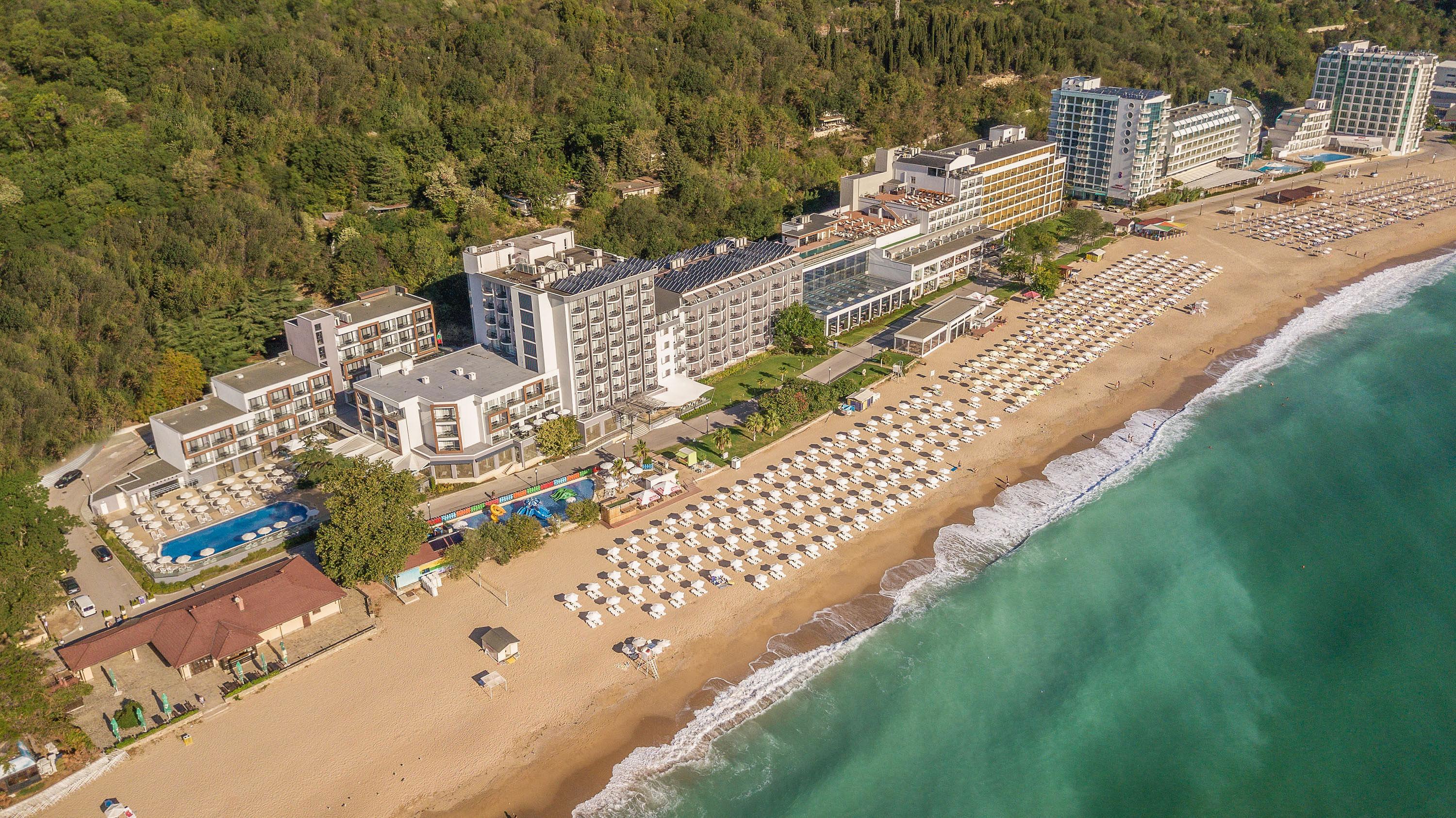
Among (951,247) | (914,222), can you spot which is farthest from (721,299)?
(951,247)

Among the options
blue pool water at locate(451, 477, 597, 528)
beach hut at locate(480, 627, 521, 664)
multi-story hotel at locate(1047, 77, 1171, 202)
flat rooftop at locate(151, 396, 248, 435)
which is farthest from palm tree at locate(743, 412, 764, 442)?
multi-story hotel at locate(1047, 77, 1171, 202)

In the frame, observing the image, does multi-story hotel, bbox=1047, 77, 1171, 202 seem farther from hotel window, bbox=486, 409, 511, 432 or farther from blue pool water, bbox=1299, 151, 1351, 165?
hotel window, bbox=486, 409, 511, 432

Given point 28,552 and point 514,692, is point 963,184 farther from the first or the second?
point 28,552

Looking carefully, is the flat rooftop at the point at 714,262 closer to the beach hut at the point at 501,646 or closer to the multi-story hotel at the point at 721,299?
the multi-story hotel at the point at 721,299

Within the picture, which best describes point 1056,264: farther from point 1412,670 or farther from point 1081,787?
point 1081,787

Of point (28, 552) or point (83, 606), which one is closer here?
point (28, 552)

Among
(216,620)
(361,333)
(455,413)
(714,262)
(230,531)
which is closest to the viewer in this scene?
(216,620)
